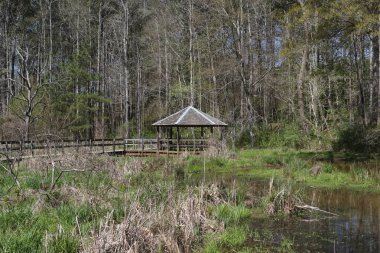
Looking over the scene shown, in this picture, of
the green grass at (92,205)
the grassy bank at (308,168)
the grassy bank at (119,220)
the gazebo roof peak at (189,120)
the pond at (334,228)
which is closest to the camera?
the grassy bank at (119,220)

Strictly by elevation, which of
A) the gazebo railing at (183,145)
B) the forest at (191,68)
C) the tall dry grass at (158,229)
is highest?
the forest at (191,68)

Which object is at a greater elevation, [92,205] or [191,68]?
[191,68]

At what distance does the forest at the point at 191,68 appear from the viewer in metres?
26.4

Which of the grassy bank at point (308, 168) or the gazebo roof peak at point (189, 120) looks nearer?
the grassy bank at point (308, 168)

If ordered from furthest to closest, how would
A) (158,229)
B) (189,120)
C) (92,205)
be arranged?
1. (189,120)
2. (92,205)
3. (158,229)

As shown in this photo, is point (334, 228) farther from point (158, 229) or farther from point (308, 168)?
point (308, 168)

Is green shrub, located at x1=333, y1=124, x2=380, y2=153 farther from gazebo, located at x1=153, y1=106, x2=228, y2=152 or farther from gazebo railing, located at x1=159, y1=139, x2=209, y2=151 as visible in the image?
gazebo railing, located at x1=159, y1=139, x2=209, y2=151

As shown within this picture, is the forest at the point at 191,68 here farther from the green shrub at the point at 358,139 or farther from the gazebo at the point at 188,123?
the gazebo at the point at 188,123

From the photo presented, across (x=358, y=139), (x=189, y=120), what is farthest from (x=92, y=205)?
(x=189, y=120)

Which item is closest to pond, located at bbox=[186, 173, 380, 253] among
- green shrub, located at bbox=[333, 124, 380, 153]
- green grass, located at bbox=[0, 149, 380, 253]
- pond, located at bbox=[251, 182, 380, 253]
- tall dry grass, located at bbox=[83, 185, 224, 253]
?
pond, located at bbox=[251, 182, 380, 253]

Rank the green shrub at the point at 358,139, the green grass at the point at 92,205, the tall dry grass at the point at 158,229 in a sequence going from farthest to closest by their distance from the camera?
the green shrub at the point at 358,139, the green grass at the point at 92,205, the tall dry grass at the point at 158,229

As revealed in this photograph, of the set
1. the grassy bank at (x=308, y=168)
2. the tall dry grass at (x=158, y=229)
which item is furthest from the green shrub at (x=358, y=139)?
the tall dry grass at (x=158, y=229)

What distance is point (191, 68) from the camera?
33.5m

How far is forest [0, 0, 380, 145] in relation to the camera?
26.4m
